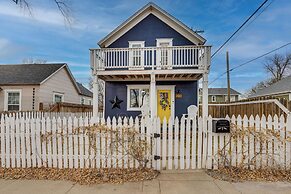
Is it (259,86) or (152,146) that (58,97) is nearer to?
(152,146)

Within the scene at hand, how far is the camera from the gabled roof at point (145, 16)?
13.2m

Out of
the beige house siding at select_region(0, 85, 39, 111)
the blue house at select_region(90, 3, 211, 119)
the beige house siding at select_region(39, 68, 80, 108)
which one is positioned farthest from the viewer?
the beige house siding at select_region(39, 68, 80, 108)

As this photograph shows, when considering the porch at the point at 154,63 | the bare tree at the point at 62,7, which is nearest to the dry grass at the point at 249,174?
the bare tree at the point at 62,7

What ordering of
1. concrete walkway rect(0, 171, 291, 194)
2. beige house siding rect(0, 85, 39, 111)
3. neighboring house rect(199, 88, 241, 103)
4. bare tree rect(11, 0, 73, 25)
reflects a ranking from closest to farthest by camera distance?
1. concrete walkway rect(0, 171, 291, 194)
2. bare tree rect(11, 0, 73, 25)
3. beige house siding rect(0, 85, 39, 111)
4. neighboring house rect(199, 88, 241, 103)

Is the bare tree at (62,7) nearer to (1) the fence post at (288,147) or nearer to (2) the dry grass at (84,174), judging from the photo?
(2) the dry grass at (84,174)

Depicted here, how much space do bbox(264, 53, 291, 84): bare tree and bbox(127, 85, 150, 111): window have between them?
42.1 meters

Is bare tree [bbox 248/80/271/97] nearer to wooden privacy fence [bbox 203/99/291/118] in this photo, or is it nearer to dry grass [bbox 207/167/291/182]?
wooden privacy fence [bbox 203/99/291/118]

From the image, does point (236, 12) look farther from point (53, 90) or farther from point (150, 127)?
point (53, 90)

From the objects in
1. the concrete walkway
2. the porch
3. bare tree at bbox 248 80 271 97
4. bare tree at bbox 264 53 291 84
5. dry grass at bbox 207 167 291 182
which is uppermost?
bare tree at bbox 264 53 291 84

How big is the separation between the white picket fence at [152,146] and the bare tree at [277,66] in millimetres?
47341

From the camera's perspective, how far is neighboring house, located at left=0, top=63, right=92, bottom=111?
54.2 feet

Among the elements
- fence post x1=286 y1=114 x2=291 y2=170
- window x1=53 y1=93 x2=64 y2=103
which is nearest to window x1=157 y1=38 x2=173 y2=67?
fence post x1=286 y1=114 x2=291 y2=170

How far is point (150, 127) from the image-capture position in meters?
5.14

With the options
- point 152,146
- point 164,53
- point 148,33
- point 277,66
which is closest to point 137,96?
point 164,53
